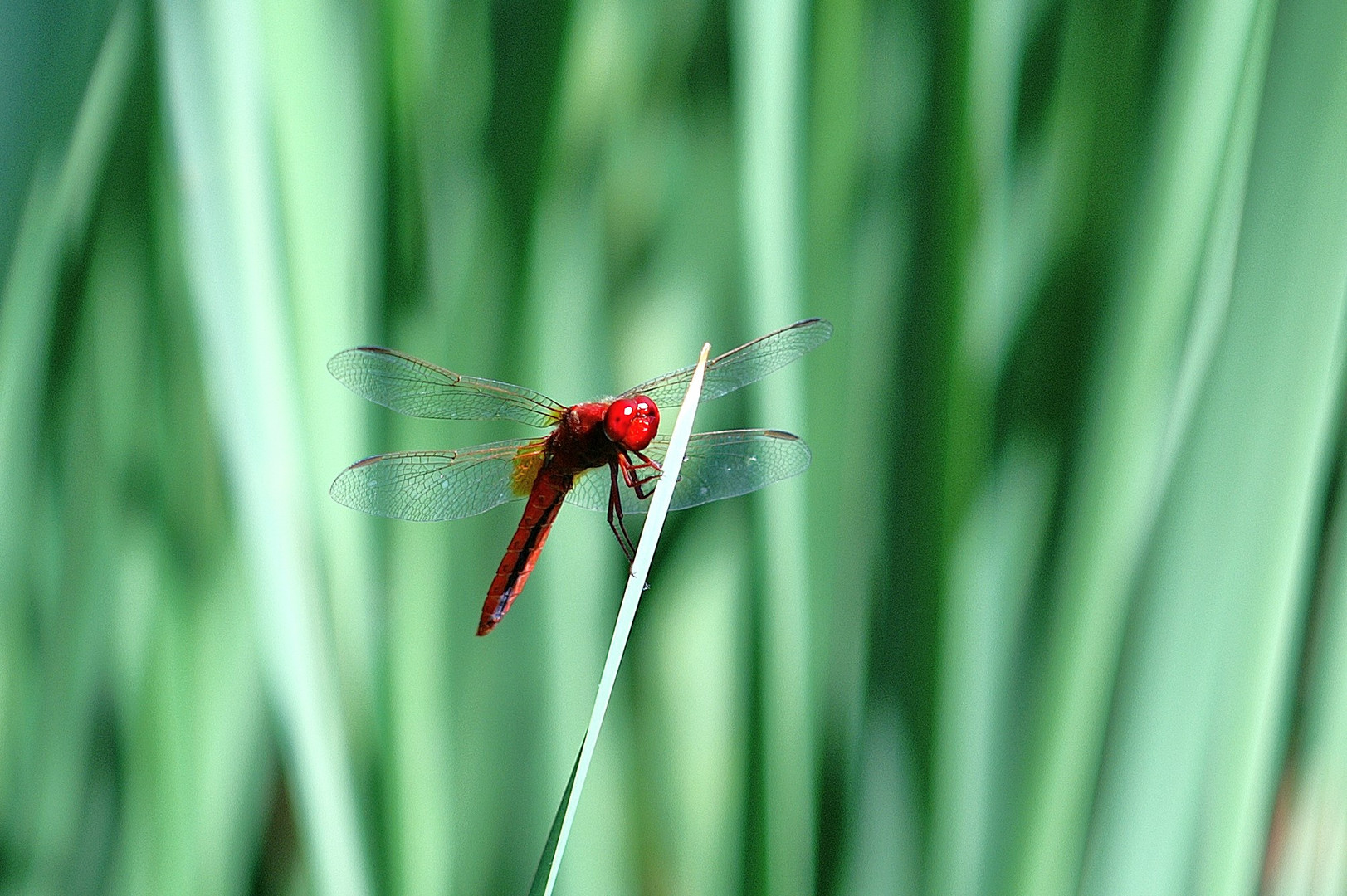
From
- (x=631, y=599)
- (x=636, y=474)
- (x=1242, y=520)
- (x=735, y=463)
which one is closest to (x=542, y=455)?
A: (x=636, y=474)

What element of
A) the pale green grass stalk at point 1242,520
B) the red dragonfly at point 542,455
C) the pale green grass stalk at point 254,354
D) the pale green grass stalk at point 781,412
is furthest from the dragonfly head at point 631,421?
the pale green grass stalk at point 1242,520

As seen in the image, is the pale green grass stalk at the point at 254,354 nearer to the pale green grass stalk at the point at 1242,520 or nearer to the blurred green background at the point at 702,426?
the blurred green background at the point at 702,426

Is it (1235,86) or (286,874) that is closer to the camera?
(1235,86)

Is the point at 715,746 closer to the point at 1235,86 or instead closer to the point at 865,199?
the point at 865,199

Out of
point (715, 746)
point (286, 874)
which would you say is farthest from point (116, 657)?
point (715, 746)

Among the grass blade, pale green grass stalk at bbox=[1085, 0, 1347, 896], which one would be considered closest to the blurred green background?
pale green grass stalk at bbox=[1085, 0, 1347, 896]

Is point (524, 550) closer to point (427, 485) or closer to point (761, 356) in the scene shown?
point (427, 485)
